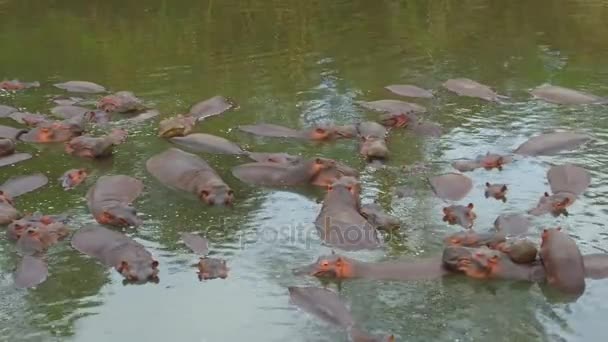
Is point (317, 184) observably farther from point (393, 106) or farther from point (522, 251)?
point (393, 106)

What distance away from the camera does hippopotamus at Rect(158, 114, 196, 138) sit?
7.68 metres

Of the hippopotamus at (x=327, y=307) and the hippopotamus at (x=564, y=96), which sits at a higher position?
the hippopotamus at (x=327, y=307)

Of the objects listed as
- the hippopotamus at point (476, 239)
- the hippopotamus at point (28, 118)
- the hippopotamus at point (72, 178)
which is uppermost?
the hippopotamus at point (28, 118)

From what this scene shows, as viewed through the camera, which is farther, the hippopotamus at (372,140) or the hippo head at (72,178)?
the hippopotamus at (372,140)

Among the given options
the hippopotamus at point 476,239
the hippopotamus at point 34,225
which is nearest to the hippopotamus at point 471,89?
the hippopotamus at point 476,239

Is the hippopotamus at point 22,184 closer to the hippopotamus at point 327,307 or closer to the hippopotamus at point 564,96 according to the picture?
the hippopotamus at point 327,307

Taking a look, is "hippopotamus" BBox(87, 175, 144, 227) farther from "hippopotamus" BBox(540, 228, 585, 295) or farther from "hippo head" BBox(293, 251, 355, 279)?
"hippopotamus" BBox(540, 228, 585, 295)

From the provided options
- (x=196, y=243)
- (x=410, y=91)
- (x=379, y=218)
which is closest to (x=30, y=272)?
(x=196, y=243)

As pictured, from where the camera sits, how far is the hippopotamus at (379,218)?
5.77m

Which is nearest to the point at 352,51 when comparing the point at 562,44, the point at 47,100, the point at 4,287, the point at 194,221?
the point at 562,44

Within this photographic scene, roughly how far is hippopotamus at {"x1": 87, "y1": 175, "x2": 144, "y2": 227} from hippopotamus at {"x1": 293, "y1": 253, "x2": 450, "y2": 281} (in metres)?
1.36

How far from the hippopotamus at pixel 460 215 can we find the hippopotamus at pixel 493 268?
737 millimetres

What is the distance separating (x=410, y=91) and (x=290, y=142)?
1989 mm

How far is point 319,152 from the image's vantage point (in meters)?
7.38
